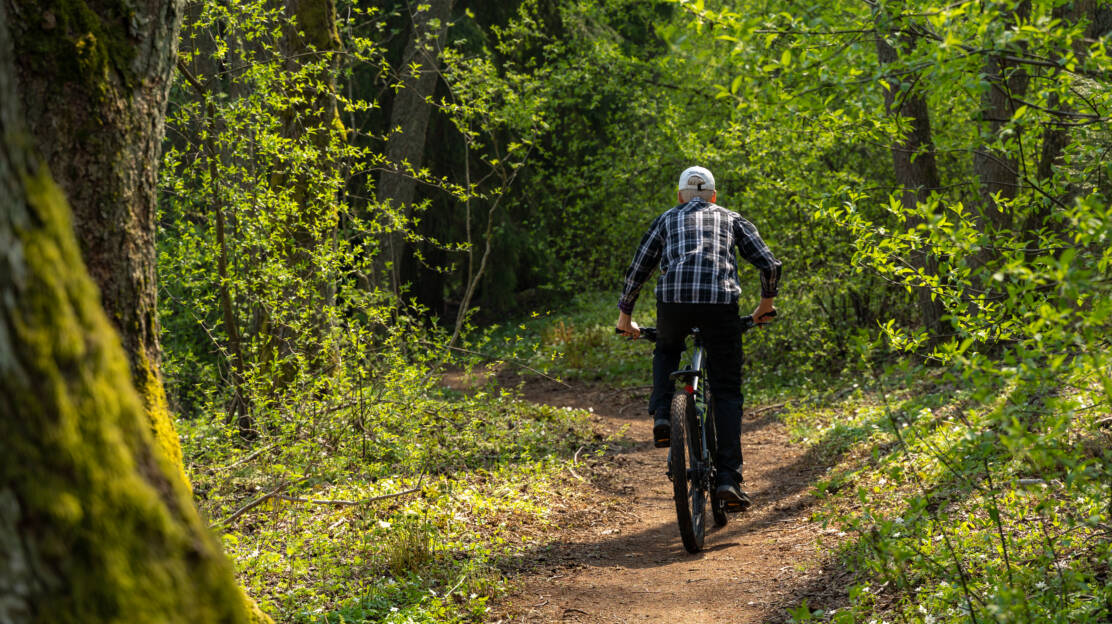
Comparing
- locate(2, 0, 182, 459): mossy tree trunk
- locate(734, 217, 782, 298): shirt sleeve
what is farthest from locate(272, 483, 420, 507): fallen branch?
locate(734, 217, 782, 298): shirt sleeve

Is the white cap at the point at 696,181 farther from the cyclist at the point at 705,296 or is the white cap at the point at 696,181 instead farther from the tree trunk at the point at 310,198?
the tree trunk at the point at 310,198

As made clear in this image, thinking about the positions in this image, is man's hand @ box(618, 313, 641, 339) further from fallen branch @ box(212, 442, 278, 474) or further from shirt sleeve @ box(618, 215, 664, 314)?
fallen branch @ box(212, 442, 278, 474)

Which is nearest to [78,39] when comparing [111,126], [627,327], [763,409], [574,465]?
[111,126]

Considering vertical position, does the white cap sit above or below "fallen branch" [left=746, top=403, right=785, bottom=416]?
above

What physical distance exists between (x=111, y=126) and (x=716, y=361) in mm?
3945

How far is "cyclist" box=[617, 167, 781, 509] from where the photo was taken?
559 centimetres

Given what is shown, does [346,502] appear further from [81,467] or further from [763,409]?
[763,409]

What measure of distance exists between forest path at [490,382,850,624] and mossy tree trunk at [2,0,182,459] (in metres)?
2.56

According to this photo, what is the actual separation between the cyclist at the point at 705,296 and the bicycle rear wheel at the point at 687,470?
0.17m

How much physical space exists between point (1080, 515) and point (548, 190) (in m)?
17.3

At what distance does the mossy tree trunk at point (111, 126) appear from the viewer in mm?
2797

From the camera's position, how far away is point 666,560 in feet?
18.3

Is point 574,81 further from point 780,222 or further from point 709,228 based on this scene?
point 709,228

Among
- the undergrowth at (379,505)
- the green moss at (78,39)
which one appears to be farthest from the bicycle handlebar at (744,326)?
the green moss at (78,39)
